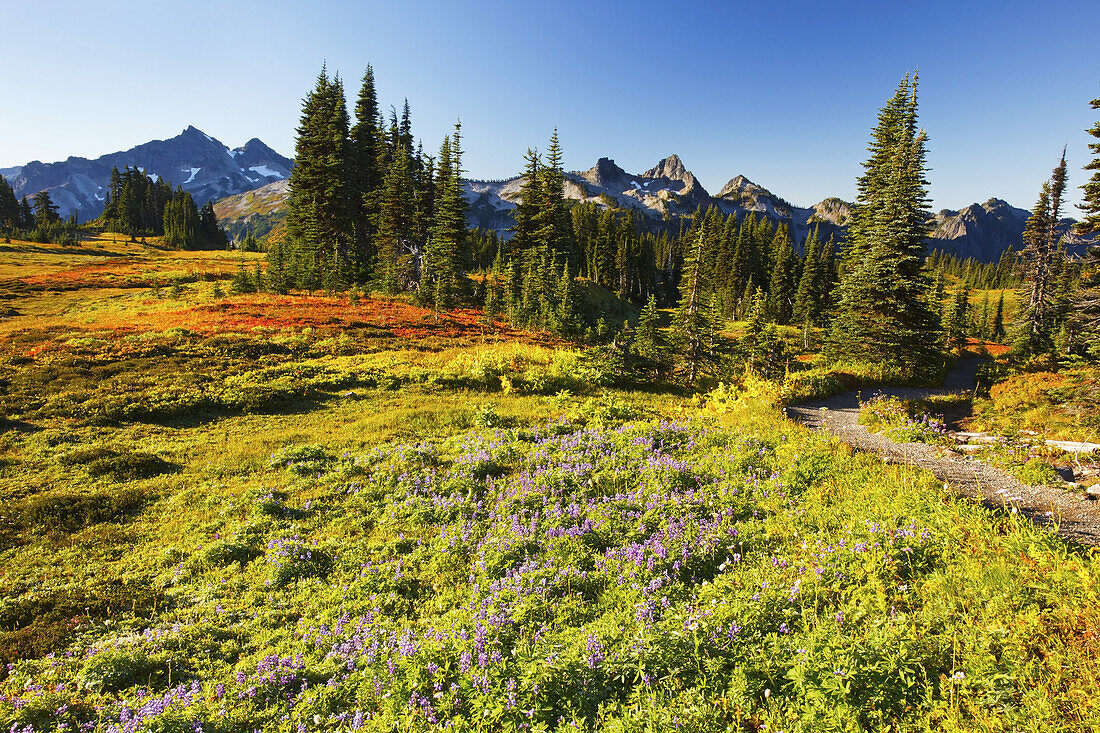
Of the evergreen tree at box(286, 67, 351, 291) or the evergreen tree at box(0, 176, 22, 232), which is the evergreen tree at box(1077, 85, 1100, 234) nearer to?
the evergreen tree at box(286, 67, 351, 291)

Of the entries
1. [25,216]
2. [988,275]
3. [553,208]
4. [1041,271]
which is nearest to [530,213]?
[553,208]

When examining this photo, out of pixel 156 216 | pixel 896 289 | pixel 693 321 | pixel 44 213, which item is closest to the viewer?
pixel 693 321

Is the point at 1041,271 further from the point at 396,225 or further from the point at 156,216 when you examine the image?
the point at 156,216

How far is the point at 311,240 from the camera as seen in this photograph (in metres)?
43.5

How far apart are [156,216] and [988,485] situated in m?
146

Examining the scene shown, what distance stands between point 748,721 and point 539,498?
4891mm

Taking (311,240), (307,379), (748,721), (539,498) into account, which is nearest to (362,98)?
(311,240)

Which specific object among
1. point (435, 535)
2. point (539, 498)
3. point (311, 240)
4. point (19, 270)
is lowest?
point (435, 535)

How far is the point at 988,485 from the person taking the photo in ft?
24.1

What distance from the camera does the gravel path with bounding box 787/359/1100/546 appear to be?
5.82 meters

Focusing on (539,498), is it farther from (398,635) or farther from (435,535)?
(398,635)

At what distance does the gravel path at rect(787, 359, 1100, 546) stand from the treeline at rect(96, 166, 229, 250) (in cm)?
11842

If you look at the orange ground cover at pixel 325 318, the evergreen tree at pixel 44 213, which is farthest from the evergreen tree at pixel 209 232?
the orange ground cover at pixel 325 318

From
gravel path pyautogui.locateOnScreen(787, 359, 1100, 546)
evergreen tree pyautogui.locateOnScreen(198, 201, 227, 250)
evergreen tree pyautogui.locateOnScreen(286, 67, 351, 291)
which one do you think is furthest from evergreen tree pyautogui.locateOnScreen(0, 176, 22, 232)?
gravel path pyautogui.locateOnScreen(787, 359, 1100, 546)
